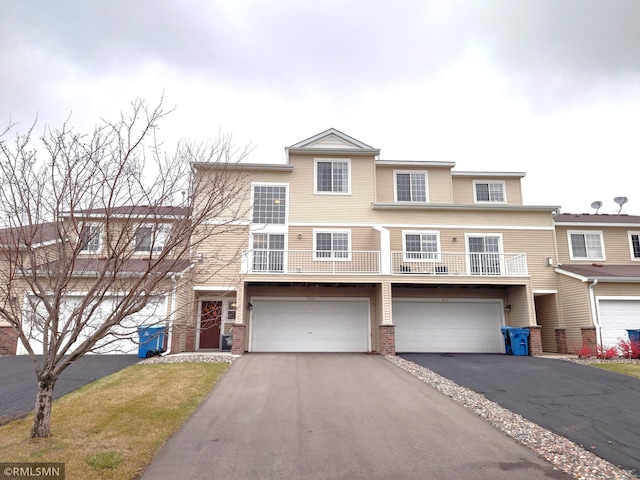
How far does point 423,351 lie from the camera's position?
56.2 ft

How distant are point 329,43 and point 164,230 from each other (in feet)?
29.9

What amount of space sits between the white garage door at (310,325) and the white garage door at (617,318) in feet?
29.9

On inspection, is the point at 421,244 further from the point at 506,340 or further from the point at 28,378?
the point at 28,378

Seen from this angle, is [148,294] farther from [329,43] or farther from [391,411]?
[329,43]

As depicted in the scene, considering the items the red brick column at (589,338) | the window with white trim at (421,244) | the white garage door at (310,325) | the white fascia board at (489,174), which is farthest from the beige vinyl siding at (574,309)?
the white garage door at (310,325)

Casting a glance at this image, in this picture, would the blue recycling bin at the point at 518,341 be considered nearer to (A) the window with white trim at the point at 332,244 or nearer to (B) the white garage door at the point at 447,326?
(B) the white garage door at the point at 447,326

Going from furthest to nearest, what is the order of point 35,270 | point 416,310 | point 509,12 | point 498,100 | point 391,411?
point 416,310, point 498,100, point 509,12, point 391,411, point 35,270

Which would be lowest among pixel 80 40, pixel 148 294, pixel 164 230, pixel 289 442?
pixel 289 442

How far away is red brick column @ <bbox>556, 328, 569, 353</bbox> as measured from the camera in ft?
55.6

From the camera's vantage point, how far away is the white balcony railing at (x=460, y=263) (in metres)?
17.1

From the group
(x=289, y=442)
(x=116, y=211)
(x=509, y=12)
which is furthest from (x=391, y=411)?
(x=509, y=12)

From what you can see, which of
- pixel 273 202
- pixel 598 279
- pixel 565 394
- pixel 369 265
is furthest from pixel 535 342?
pixel 273 202

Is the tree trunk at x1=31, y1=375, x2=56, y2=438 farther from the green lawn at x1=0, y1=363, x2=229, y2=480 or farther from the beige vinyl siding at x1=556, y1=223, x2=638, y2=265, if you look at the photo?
the beige vinyl siding at x1=556, y1=223, x2=638, y2=265

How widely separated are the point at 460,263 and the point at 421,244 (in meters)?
1.81
